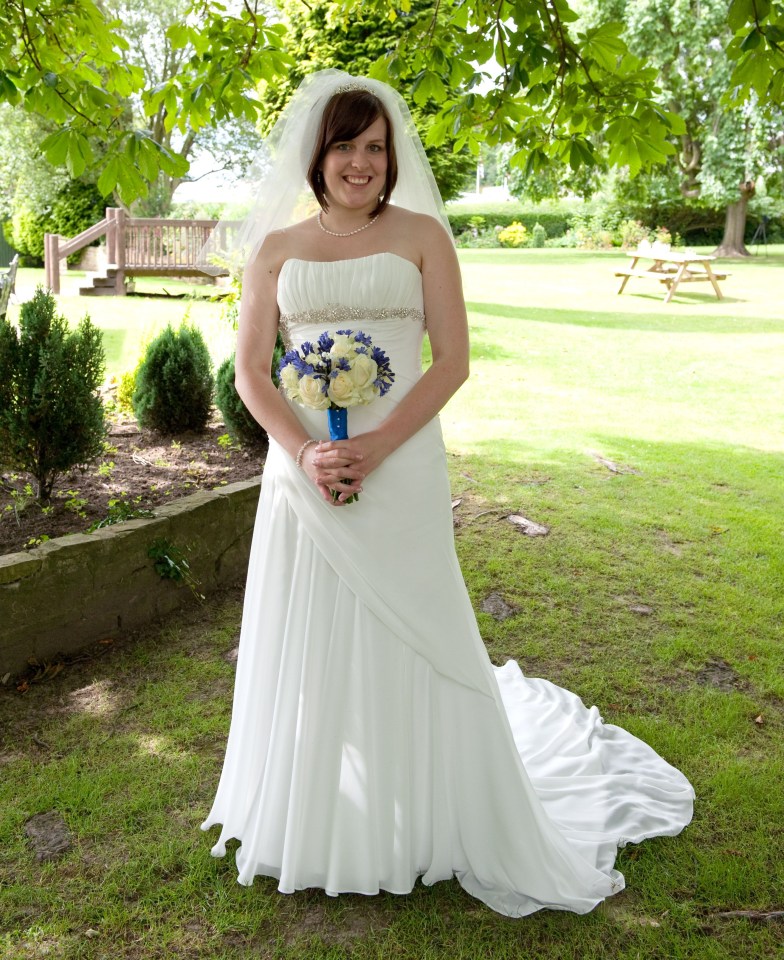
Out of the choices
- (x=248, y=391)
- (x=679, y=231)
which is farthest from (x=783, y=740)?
(x=679, y=231)

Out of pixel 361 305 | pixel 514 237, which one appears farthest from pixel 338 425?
pixel 514 237

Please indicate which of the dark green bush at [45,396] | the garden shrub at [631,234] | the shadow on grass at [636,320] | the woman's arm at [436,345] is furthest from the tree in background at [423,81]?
the garden shrub at [631,234]

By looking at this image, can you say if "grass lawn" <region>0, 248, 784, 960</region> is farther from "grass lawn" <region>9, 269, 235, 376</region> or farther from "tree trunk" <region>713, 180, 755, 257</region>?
"tree trunk" <region>713, 180, 755, 257</region>

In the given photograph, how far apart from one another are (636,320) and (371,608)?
15.5 m

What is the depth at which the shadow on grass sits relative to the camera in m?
16.3

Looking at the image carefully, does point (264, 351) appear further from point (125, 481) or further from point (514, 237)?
point (514, 237)

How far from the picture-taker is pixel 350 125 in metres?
2.82

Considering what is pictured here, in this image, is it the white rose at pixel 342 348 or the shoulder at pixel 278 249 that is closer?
the white rose at pixel 342 348

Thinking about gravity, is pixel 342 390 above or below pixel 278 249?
below

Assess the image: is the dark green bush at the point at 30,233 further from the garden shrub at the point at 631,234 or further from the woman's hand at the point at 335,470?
the woman's hand at the point at 335,470

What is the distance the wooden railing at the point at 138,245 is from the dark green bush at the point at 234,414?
1221 cm

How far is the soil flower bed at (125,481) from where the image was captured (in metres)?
4.98

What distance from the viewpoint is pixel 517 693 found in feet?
13.5

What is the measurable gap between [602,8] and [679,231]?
973 centimetres
